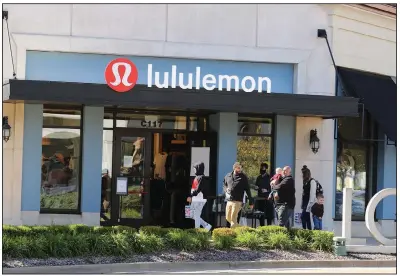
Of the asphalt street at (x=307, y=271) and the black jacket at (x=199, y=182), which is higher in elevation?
the black jacket at (x=199, y=182)

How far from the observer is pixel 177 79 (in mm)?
18031

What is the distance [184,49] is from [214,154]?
9.43ft

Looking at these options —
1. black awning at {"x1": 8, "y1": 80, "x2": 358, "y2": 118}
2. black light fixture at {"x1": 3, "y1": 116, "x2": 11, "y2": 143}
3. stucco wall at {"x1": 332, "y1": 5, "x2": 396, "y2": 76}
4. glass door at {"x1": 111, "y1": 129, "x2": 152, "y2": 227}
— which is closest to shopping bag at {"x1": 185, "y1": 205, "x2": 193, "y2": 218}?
glass door at {"x1": 111, "y1": 129, "x2": 152, "y2": 227}

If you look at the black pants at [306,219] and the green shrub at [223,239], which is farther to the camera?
the black pants at [306,219]

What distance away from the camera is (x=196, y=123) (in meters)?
19.5

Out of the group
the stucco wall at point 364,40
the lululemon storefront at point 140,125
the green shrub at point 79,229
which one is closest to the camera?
the green shrub at point 79,229

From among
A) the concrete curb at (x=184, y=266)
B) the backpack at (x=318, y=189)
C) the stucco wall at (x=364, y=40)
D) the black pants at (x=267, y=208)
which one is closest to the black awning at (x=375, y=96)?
the stucco wall at (x=364, y=40)

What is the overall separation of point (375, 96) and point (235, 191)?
5.40 meters

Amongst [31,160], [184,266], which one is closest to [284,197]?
[184,266]

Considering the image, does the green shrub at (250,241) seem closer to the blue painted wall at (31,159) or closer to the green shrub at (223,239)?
the green shrub at (223,239)

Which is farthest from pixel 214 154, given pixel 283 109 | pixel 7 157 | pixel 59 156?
pixel 7 157

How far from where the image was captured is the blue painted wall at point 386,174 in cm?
2045

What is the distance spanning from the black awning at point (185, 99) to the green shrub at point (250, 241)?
3.85 meters

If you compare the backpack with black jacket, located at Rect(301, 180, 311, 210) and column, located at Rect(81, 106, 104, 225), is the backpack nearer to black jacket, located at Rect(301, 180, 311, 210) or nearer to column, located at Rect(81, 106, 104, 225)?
black jacket, located at Rect(301, 180, 311, 210)
